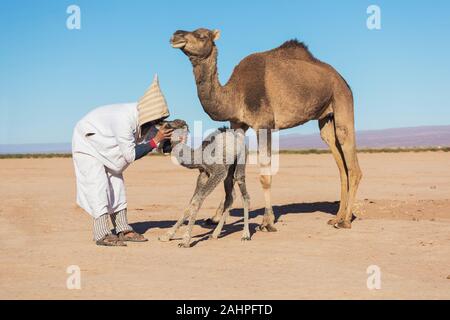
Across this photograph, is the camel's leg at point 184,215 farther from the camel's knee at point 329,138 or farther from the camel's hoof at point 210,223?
the camel's knee at point 329,138

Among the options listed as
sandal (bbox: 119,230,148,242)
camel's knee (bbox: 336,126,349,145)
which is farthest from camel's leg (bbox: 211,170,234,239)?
camel's knee (bbox: 336,126,349,145)

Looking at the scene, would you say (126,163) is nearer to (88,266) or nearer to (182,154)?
(182,154)

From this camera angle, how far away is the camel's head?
10531 millimetres

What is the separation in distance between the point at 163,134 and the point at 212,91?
148 cm

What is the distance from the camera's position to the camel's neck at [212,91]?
1106 centimetres

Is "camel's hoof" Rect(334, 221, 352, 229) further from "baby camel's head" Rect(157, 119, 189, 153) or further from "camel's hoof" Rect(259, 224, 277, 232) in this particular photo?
"baby camel's head" Rect(157, 119, 189, 153)

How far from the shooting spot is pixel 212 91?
1130cm

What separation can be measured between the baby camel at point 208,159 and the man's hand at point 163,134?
9cm

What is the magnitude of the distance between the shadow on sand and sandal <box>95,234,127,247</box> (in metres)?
1.07

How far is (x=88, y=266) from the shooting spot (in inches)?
347

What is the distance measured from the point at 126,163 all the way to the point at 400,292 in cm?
453

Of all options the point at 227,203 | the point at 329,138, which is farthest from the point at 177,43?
the point at 329,138

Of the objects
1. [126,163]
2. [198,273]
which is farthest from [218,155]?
[198,273]

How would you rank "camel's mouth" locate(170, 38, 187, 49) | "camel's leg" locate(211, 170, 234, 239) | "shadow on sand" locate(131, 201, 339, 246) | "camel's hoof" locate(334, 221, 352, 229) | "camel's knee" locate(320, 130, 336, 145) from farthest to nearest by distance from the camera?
"camel's knee" locate(320, 130, 336, 145) → "camel's hoof" locate(334, 221, 352, 229) → "shadow on sand" locate(131, 201, 339, 246) → "camel's leg" locate(211, 170, 234, 239) → "camel's mouth" locate(170, 38, 187, 49)
